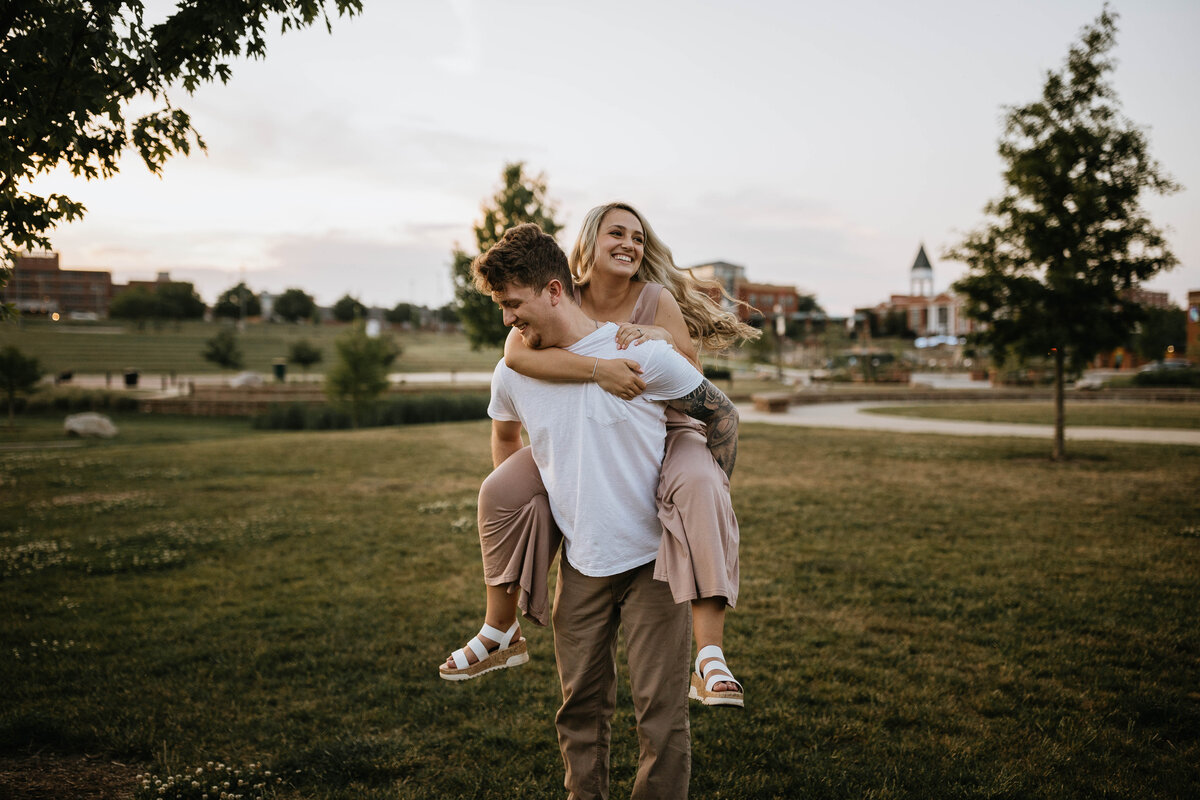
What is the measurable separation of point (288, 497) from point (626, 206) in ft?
31.2

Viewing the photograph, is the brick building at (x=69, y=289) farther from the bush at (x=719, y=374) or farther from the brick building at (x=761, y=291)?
→ the bush at (x=719, y=374)

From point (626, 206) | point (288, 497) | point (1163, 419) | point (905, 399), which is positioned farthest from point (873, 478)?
point (905, 399)

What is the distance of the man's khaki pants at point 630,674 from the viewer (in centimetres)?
248

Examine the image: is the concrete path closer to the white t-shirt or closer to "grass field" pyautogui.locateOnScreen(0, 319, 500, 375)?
the white t-shirt

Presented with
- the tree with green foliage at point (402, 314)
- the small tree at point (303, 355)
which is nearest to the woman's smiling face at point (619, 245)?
the small tree at point (303, 355)

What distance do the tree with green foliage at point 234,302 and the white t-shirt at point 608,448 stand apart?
375 feet

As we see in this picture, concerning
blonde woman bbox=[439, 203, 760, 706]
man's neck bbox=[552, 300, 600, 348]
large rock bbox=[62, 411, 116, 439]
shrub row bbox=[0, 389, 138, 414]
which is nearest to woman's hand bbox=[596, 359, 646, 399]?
blonde woman bbox=[439, 203, 760, 706]

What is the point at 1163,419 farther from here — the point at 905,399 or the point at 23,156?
the point at 23,156

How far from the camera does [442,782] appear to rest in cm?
353

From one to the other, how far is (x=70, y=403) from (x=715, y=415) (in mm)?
33746

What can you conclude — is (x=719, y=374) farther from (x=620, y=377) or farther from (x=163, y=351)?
(x=163, y=351)

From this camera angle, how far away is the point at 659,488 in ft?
8.27

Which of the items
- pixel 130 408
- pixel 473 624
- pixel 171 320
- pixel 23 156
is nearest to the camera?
pixel 23 156

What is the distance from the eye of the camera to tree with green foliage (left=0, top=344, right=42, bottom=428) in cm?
2439
